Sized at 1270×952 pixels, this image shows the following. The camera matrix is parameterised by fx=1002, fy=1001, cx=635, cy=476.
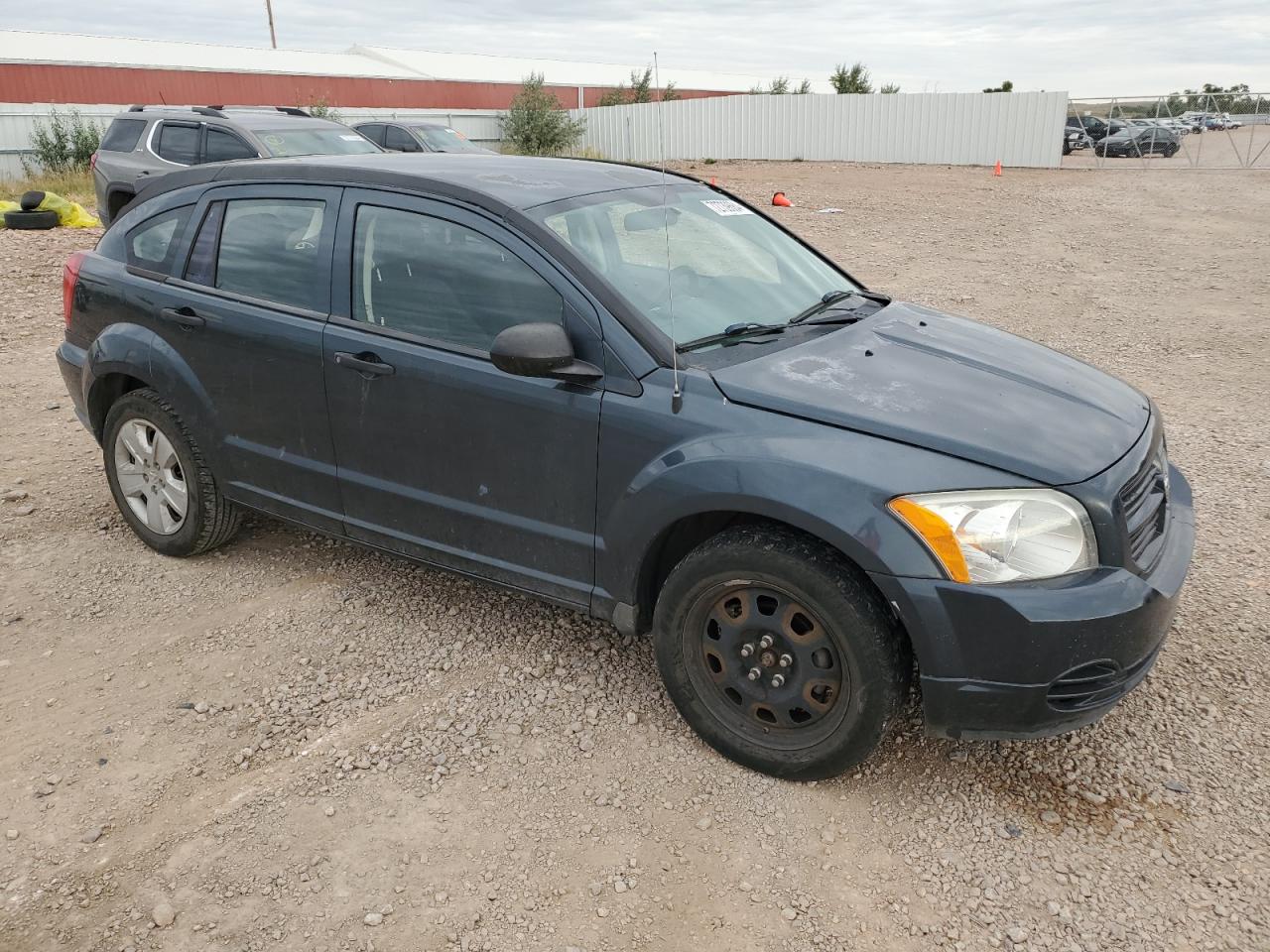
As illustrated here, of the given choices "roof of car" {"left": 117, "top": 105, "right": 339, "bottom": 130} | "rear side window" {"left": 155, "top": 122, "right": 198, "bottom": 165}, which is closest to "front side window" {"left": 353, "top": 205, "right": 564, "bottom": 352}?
"roof of car" {"left": 117, "top": 105, "right": 339, "bottom": 130}

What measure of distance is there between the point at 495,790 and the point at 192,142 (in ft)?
36.6

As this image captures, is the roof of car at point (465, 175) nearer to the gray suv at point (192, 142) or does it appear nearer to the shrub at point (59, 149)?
the gray suv at point (192, 142)

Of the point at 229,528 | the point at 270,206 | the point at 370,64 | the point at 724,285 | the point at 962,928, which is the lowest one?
the point at 962,928

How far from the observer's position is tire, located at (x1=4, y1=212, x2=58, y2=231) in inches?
515

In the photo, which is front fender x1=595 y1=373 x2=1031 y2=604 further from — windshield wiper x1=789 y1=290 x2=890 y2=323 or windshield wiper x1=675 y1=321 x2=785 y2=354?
windshield wiper x1=789 y1=290 x2=890 y2=323

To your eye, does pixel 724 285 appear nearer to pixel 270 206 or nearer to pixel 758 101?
pixel 270 206

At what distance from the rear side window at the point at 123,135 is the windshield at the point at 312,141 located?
209 cm

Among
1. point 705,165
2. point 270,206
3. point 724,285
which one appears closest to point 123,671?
point 270,206

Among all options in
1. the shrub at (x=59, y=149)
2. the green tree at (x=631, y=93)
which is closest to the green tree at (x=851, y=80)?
the green tree at (x=631, y=93)

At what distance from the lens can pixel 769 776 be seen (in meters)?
3.10

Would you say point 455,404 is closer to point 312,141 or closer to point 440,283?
point 440,283

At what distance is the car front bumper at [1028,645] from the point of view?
263 cm

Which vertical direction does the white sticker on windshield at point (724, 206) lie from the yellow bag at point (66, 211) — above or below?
above

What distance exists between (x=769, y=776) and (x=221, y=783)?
5.59 feet
